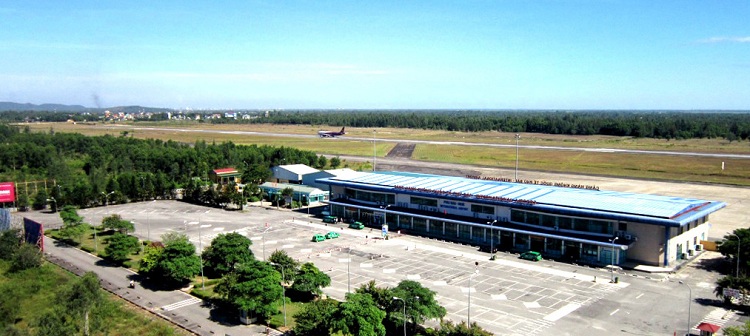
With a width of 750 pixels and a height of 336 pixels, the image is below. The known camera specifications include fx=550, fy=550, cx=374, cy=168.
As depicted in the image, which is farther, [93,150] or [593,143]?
[593,143]

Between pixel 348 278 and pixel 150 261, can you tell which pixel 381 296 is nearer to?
pixel 348 278

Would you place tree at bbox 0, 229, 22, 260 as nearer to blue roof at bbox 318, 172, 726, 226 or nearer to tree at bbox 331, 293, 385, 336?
blue roof at bbox 318, 172, 726, 226

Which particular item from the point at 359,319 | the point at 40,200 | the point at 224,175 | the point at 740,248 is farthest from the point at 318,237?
the point at 40,200

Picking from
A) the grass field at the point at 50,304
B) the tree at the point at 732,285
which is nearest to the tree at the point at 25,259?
the grass field at the point at 50,304

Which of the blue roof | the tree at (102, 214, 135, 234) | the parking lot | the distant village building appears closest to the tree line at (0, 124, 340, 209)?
the distant village building

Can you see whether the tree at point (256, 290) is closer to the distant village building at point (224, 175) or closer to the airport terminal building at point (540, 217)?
the airport terminal building at point (540, 217)

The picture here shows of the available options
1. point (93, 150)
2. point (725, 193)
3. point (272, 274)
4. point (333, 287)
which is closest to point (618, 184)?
point (725, 193)

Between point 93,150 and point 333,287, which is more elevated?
point 93,150

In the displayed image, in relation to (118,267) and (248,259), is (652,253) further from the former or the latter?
(118,267)
